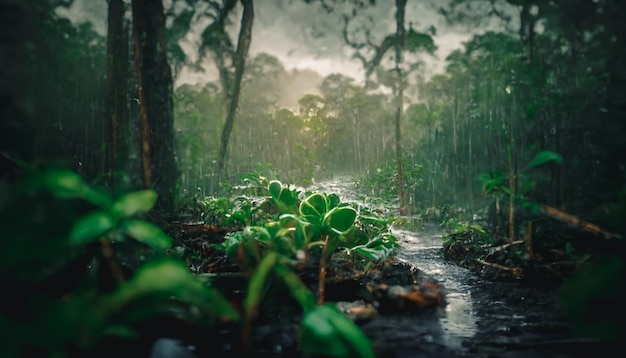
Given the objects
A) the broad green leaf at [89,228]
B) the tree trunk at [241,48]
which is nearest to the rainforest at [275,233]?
the broad green leaf at [89,228]

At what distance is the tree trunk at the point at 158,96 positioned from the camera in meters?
3.20

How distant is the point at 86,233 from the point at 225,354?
0.74 m

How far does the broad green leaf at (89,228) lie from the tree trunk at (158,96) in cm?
224

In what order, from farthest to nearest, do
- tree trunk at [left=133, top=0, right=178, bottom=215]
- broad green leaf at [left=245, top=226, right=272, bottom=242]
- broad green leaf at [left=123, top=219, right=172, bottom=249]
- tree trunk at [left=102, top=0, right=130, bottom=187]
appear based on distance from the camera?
1. tree trunk at [left=133, top=0, right=178, bottom=215]
2. tree trunk at [left=102, top=0, right=130, bottom=187]
3. broad green leaf at [left=245, top=226, right=272, bottom=242]
4. broad green leaf at [left=123, top=219, right=172, bottom=249]

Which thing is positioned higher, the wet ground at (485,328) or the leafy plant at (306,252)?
the leafy plant at (306,252)

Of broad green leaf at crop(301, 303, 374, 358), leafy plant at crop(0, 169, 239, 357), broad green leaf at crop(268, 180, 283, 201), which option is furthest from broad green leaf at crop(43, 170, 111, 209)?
broad green leaf at crop(268, 180, 283, 201)

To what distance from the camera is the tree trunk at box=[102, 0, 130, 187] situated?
242cm

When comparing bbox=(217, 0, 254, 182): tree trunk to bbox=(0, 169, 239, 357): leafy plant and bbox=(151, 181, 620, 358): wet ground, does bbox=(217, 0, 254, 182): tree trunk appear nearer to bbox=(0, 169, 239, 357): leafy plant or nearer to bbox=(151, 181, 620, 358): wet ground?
bbox=(151, 181, 620, 358): wet ground

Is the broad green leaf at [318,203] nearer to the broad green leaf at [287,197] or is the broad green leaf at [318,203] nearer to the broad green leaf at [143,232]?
the broad green leaf at [287,197]

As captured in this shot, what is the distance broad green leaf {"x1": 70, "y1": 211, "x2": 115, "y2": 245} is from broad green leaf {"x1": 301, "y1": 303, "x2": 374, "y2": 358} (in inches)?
26.4

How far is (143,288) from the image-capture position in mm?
854

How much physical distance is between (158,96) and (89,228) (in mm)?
2818

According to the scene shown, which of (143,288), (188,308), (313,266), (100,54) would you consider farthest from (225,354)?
(100,54)

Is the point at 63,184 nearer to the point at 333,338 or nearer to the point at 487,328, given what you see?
the point at 333,338
